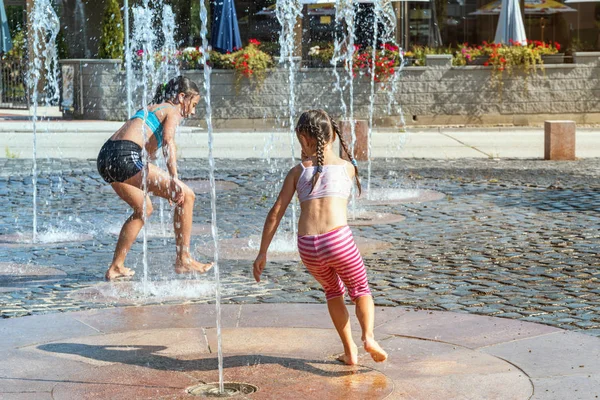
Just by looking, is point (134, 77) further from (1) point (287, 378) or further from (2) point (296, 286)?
(1) point (287, 378)

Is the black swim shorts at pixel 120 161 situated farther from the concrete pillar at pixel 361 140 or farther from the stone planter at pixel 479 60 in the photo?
the stone planter at pixel 479 60

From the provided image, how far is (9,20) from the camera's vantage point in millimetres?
32281

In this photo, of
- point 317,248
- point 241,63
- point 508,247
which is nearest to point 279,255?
point 508,247

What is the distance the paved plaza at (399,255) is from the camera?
6430mm

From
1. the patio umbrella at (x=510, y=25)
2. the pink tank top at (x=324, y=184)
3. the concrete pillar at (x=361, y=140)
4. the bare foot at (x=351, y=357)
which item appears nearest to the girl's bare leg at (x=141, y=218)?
the pink tank top at (x=324, y=184)

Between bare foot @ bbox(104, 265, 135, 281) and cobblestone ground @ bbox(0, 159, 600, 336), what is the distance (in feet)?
0.33

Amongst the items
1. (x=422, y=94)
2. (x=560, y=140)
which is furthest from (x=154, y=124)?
(x=422, y=94)

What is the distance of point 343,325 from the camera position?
17.2 feet

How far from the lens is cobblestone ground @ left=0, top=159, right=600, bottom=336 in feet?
23.1

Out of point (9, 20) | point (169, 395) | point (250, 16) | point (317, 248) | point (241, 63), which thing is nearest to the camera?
point (169, 395)

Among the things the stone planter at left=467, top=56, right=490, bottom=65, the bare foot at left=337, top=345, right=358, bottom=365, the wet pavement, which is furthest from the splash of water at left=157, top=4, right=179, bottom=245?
the stone planter at left=467, top=56, right=490, bottom=65

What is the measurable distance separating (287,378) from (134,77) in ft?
59.2

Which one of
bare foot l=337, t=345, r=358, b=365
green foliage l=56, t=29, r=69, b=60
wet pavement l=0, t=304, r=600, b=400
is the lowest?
wet pavement l=0, t=304, r=600, b=400

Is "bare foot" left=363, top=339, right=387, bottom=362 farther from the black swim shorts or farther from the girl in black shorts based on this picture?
the black swim shorts
